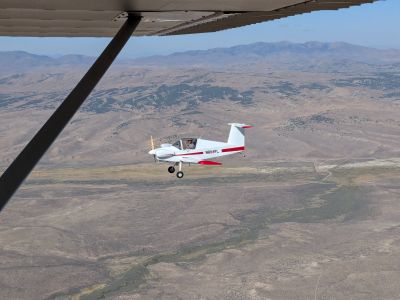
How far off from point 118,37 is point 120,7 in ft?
A: 1.32

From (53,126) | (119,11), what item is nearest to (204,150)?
(119,11)

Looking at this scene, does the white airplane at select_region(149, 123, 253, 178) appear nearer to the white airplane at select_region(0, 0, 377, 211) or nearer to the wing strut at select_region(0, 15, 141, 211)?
the white airplane at select_region(0, 0, 377, 211)

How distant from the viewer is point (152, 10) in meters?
7.66

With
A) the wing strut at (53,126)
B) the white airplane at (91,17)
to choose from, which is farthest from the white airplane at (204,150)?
the wing strut at (53,126)

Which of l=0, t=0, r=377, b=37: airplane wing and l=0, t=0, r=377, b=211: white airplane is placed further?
l=0, t=0, r=377, b=37: airplane wing

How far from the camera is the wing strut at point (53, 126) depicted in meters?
5.98

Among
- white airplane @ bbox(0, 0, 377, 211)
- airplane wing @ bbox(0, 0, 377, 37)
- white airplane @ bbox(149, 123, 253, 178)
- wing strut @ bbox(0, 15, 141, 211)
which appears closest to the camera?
wing strut @ bbox(0, 15, 141, 211)

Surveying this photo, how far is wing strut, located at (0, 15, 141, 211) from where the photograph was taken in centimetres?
598

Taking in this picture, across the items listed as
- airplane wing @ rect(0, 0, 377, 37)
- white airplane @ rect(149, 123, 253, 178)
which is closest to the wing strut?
airplane wing @ rect(0, 0, 377, 37)

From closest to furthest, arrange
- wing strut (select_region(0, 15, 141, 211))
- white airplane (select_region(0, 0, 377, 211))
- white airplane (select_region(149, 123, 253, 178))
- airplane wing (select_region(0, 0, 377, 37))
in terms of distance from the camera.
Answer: wing strut (select_region(0, 15, 141, 211)) < white airplane (select_region(0, 0, 377, 211)) < airplane wing (select_region(0, 0, 377, 37)) < white airplane (select_region(149, 123, 253, 178))

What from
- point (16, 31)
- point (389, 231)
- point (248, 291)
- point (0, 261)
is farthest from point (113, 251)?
point (16, 31)

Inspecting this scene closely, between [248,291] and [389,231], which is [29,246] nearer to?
[248,291]

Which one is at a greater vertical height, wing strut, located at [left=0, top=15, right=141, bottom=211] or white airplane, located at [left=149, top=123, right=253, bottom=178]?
wing strut, located at [left=0, top=15, right=141, bottom=211]

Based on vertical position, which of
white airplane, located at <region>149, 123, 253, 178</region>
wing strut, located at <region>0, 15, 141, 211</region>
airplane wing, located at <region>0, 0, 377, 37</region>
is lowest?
white airplane, located at <region>149, 123, 253, 178</region>
